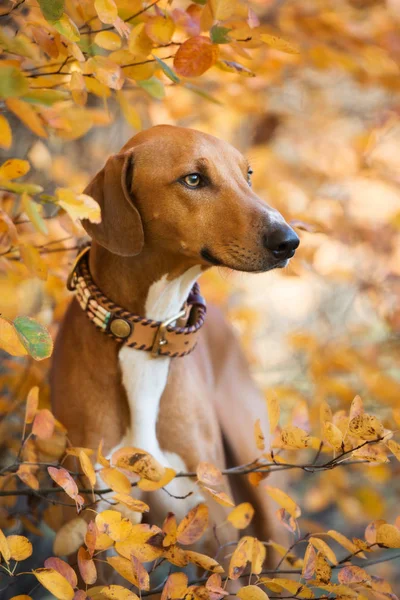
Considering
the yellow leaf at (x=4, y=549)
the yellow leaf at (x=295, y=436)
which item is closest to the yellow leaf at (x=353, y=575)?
the yellow leaf at (x=295, y=436)

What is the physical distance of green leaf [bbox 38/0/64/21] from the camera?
154cm

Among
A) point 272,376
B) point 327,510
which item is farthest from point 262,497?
point 272,376

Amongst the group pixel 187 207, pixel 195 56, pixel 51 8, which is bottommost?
pixel 187 207

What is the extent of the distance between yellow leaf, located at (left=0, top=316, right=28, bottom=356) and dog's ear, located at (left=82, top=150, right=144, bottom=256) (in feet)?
2.09

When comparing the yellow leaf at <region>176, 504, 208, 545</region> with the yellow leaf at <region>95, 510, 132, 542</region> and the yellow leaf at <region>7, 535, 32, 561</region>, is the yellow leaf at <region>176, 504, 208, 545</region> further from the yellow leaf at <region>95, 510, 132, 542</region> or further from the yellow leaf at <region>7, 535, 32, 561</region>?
the yellow leaf at <region>7, 535, 32, 561</region>

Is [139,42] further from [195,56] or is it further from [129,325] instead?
[129,325]

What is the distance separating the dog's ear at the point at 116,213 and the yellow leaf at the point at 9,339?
0.64m

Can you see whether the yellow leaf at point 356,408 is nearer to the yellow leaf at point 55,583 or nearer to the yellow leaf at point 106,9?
the yellow leaf at point 55,583

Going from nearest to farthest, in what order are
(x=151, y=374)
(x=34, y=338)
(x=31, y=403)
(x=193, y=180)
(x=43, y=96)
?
(x=34, y=338), (x=43, y=96), (x=31, y=403), (x=193, y=180), (x=151, y=374)

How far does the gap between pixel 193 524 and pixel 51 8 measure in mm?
1242

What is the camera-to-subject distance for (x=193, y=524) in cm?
179

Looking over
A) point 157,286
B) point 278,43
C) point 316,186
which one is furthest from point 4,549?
point 316,186

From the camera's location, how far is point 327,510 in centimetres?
485

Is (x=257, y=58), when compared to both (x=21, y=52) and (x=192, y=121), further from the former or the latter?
(x=21, y=52)
